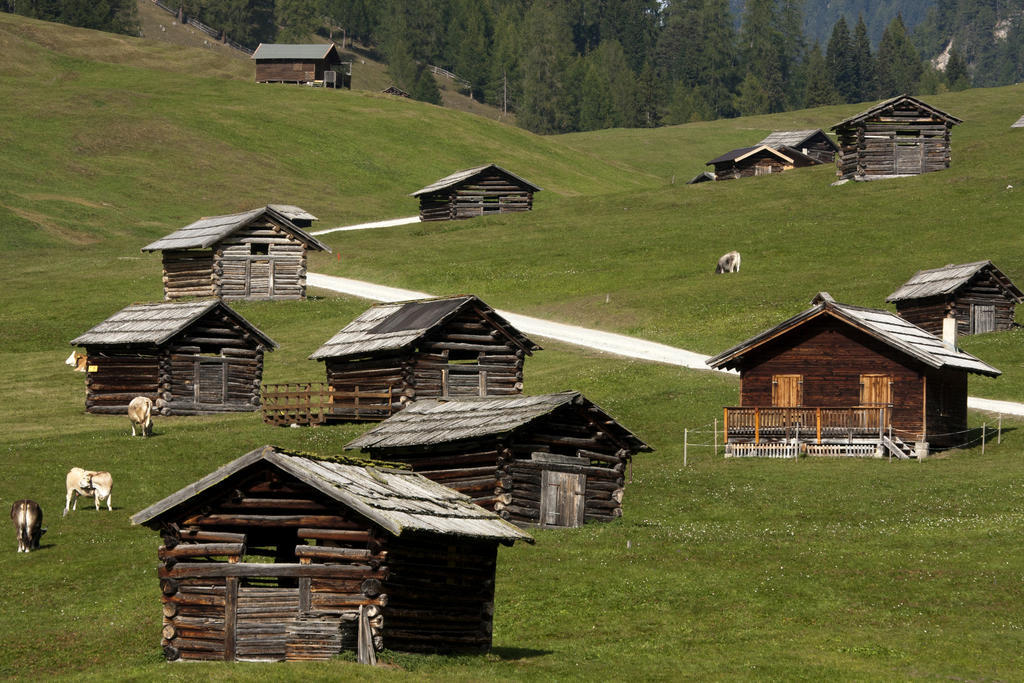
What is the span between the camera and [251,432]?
50625 mm

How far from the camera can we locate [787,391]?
50125 millimetres

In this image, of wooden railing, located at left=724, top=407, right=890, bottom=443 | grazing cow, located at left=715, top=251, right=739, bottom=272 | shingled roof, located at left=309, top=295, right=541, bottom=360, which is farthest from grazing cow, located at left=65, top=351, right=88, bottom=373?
grazing cow, located at left=715, top=251, right=739, bottom=272

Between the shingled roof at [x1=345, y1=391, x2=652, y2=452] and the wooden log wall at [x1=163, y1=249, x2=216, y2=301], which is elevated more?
the wooden log wall at [x1=163, y1=249, x2=216, y2=301]

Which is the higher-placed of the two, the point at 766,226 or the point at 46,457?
the point at 766,226

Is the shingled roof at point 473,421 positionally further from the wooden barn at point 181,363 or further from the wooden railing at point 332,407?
the wooden barn at point 181,363

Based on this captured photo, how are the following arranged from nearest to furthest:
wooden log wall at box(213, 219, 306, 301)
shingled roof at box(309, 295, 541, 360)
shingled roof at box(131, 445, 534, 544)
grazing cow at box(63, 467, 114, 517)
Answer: shingled roof at box(131, 445, 534, 544) < grazing cow at box(63, 467, 114, 517) < shingled roof at box(309, 295, 541, 360) < wooden log wall at box(213, 219, 306, 301)

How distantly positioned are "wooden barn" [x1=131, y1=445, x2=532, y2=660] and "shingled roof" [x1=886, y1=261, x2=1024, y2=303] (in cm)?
4298

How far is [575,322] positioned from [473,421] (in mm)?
35608

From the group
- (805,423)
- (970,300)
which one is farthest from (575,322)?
(805,423)

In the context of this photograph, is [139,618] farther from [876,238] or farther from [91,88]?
[91,88]

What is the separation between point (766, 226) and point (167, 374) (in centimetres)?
4457

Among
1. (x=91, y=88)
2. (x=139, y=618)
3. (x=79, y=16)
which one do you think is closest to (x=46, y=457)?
(x=139, y=618)

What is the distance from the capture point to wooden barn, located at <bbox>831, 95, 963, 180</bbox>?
9562cm

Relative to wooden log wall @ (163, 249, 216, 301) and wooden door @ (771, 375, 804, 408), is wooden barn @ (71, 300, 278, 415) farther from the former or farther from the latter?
wooden door @ (771, 375, 804, 408)
